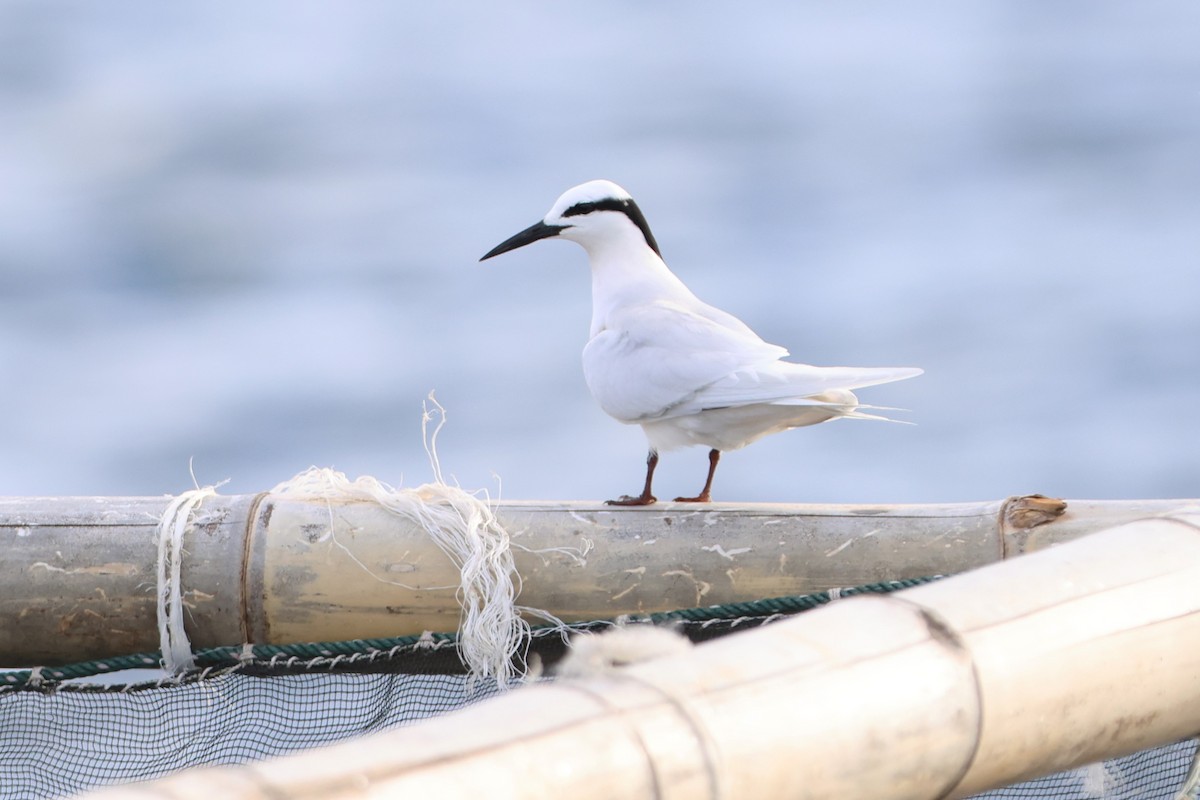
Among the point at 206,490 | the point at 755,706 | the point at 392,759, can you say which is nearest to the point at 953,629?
the point at 755,706

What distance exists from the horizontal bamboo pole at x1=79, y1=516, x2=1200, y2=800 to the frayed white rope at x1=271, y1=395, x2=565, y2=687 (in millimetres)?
973

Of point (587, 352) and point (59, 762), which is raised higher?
point (587, 352)

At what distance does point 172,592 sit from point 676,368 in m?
1.09

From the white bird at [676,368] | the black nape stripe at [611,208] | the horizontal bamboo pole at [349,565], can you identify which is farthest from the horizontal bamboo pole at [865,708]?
the black nape stripe at [611,208]

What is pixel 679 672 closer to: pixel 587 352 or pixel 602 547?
pixel 602 547

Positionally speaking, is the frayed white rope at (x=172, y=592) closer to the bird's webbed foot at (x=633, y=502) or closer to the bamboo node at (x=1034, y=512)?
the bird's webbed foot at (x=633, y=502)

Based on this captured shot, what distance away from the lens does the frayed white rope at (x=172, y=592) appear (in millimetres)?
2135

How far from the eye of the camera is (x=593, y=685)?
1035 mm

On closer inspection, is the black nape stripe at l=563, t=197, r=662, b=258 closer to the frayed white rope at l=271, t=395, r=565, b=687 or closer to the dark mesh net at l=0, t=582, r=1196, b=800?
the frayed white rope at l=271, t=395, r=565, b=687

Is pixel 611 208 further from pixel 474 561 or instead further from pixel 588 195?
pixel 474 561

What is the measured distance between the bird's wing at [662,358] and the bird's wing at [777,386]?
0.06 ft

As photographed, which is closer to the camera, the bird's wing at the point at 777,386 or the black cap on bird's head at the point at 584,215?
the bird's wing at the point at 777,386

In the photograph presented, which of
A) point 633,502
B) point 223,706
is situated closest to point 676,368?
point 633,502

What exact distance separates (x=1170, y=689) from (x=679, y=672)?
1.72 ft
